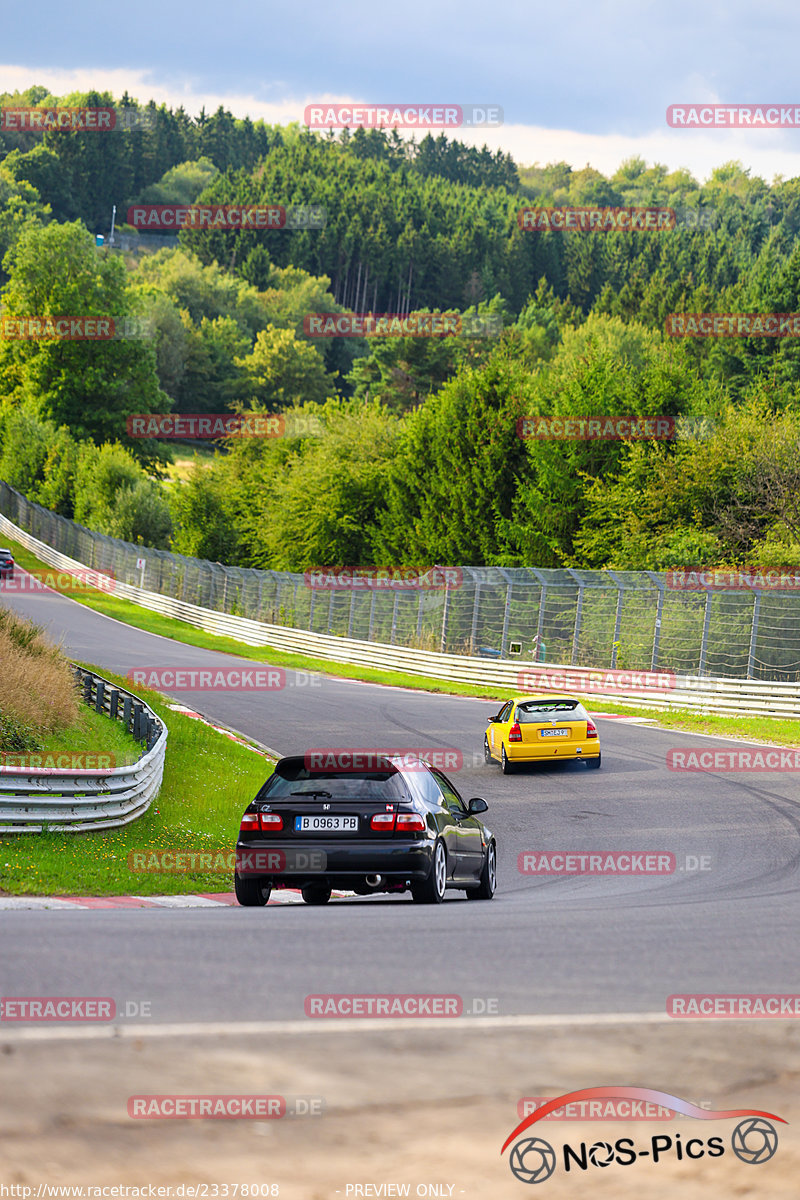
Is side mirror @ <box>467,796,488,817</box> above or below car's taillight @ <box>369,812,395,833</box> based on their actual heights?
below

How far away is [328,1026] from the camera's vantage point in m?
4.38

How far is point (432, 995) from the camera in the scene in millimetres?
4965

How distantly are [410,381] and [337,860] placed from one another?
89418 mm

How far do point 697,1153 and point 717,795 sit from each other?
49.2 ft

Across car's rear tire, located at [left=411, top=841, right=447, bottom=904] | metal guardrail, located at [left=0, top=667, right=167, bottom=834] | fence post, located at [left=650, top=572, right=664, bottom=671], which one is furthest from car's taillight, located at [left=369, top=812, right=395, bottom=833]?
fence post, located at [left=650, top=572, right=664, bottom=671]

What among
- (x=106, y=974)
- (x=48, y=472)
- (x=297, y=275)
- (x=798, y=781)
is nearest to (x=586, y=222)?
(x=297, y=275)
